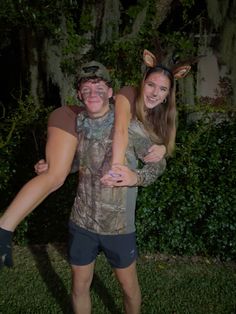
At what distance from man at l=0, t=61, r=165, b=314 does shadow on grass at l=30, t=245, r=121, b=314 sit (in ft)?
3.07

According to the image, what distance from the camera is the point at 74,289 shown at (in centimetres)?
278

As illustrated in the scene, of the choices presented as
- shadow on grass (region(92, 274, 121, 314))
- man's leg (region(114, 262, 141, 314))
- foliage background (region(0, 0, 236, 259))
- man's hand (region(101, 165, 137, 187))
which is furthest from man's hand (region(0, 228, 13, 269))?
foliage background (region(0, 0, 236, 259))

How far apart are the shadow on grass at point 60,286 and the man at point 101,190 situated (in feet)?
3.07

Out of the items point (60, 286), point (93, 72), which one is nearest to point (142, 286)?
point (60, 286)

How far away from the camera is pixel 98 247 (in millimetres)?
2664

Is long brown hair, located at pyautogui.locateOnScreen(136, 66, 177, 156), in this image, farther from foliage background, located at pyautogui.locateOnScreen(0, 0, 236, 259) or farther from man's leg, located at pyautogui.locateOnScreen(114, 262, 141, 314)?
foliage background, located at pyautogui.locateOnScreen(0, 0, 236, 259)

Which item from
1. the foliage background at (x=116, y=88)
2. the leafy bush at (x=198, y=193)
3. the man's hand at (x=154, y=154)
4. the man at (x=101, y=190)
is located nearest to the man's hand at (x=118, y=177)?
the man at (x=101, y=190)

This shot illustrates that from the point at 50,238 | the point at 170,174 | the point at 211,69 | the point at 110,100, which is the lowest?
the point at 50,238

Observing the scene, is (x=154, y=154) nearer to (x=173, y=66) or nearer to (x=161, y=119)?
(x=161, y=119)

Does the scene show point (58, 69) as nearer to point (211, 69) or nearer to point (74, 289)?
point (211, 69)

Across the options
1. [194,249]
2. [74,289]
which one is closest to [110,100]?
[74,289]

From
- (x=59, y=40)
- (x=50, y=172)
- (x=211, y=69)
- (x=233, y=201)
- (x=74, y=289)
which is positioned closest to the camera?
(x=50, y=172)

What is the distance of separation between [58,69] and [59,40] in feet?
1.14

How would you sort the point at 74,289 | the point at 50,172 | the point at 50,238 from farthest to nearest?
the point at 50,238, the point at 74,289, the point at 50,172
